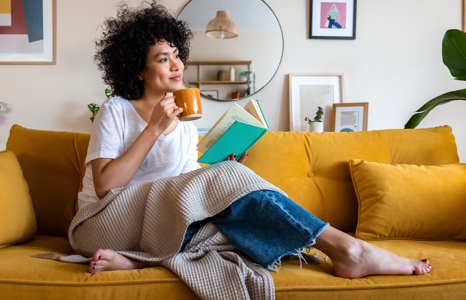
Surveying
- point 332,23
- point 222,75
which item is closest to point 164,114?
point 222,75

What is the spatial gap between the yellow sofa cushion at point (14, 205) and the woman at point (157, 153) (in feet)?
0.73

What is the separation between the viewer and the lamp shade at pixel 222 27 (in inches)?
89.0

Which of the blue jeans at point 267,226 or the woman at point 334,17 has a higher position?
the woman at point 334,17

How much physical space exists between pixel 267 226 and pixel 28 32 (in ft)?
7.11

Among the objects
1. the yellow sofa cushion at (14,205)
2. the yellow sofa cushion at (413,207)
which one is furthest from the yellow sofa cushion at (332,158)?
the yellow sofa cushion at (14,205)

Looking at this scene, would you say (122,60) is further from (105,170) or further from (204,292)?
(204,292)

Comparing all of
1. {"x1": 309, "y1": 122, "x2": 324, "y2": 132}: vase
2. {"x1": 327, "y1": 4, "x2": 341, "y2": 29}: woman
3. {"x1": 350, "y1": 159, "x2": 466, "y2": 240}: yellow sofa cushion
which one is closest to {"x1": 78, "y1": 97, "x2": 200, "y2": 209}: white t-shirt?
{"x1": 350, "y1": 159, "x2": 466, "y2": 240}: yellow sofa cushion

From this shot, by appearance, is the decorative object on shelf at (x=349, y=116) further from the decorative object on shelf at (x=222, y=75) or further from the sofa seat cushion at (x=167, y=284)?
the sofa seat cushion at (x=167, y=284)

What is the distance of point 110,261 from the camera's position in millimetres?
941

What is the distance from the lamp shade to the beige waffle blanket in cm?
138

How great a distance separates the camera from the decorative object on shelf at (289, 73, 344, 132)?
2.31 meters

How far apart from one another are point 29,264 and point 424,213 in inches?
52.0

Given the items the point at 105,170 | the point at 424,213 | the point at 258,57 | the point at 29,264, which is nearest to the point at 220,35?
the point at 258,57

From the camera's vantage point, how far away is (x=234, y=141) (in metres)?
1.17
